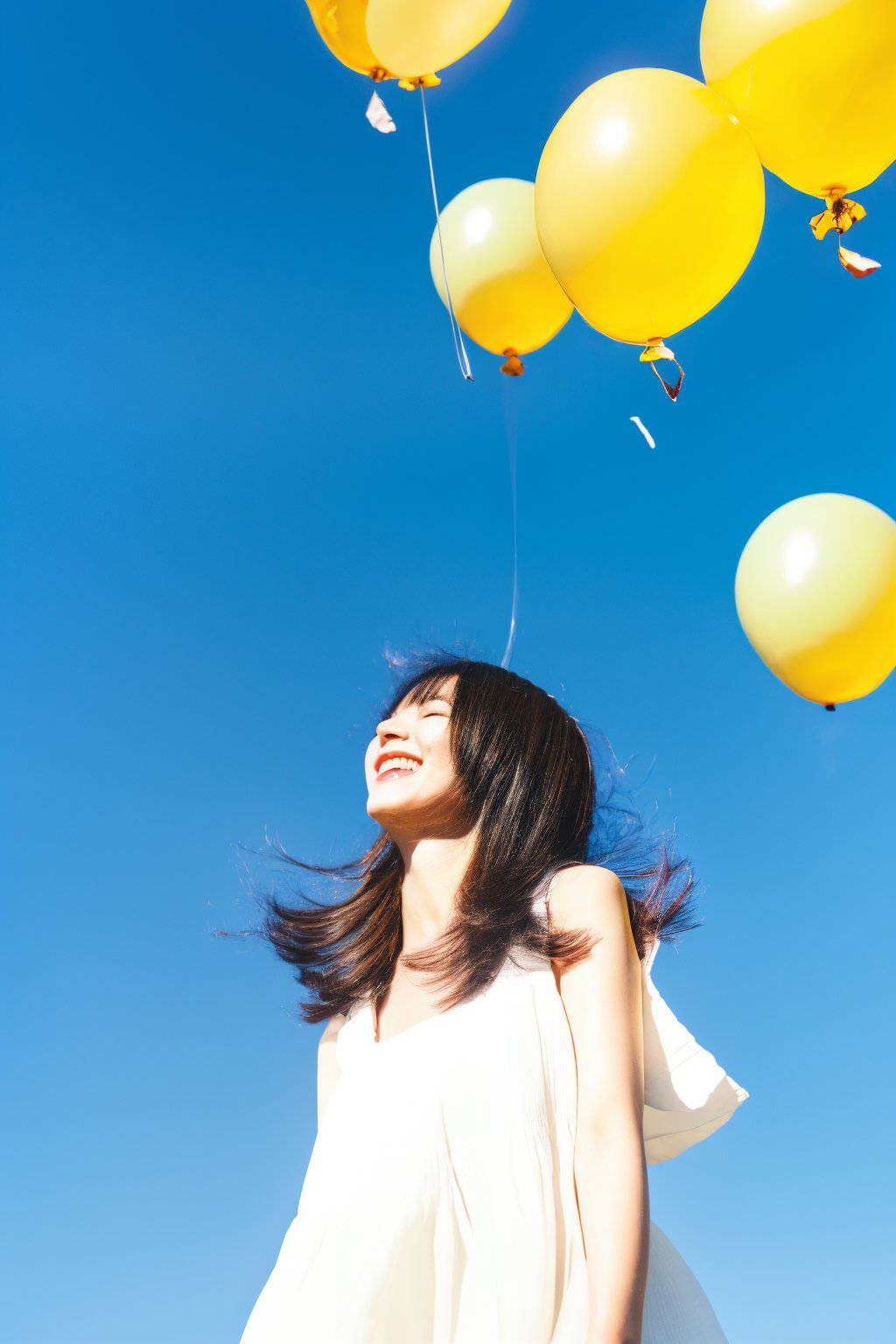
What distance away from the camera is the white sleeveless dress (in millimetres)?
2291

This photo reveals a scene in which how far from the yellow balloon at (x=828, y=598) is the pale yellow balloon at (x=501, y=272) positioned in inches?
51.7

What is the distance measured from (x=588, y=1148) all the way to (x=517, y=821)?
3.13 feet

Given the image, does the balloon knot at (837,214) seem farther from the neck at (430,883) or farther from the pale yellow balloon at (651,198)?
the neck at (430,883)

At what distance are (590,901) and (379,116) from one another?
2648 mm

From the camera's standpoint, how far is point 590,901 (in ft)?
9.00

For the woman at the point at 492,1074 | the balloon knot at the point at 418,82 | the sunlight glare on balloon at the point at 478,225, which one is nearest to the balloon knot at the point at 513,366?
the sunlight glare on balloon at the point at 478,225

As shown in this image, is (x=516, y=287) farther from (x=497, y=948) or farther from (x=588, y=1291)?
(x=588, y=1291)

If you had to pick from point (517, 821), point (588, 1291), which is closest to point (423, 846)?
point (517, 821)

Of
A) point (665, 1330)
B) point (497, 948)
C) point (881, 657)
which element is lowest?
point (665, 1330)

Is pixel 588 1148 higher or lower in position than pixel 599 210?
lower

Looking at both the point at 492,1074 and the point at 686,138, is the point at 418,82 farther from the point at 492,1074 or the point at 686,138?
the point at 492,1074

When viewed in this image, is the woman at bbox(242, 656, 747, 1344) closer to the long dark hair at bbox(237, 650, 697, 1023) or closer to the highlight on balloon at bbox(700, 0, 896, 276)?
the long dark hair at bbox(237, 650, 697, 1023)

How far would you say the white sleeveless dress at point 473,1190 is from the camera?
7.52 feet

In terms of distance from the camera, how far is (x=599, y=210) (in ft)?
10.7
